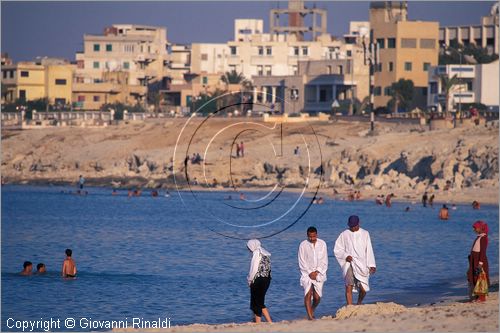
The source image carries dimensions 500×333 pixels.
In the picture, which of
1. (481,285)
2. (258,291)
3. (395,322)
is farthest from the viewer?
(481,285)

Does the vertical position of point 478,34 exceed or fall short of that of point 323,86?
it exceeds it

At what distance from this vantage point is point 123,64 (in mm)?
111625

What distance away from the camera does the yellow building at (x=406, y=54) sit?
8844cm

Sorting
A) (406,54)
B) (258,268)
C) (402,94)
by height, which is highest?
(406,54)

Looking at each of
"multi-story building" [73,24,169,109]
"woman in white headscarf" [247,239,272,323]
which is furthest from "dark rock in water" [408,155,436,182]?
"multi-story building" [73,24,169,109]

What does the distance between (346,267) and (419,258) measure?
15317 mm

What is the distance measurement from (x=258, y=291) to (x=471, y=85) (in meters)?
66.3

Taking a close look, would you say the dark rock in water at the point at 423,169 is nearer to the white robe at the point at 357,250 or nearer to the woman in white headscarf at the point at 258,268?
the white robe at the point at 357,250

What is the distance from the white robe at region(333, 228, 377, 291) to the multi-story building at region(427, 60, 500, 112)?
63172 millimetres

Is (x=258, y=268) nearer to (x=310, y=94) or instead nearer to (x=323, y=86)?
(x=323, y=86)

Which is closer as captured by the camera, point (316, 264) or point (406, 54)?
Answer: point (316, 264)

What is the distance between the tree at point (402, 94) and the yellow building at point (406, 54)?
6.40 feet

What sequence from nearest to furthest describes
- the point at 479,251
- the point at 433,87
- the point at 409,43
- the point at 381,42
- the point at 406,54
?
the point at 479,251
the point at 433,87
the point at 409,43
the point at 406,54
the point at 381,42

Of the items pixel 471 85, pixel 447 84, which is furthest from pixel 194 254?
pixel 471 85
